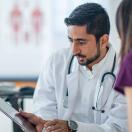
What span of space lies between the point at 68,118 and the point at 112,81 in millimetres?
302

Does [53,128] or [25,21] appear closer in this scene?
[53,128]

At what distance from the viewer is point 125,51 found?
1.43 m

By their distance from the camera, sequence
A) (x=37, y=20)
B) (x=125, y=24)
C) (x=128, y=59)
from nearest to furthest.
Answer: (x=128, y=59) < (x=125, y=24) < (x=37, y=20)

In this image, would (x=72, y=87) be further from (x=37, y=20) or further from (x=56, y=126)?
(x=37, y=20)

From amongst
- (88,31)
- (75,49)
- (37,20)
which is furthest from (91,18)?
(37,20)

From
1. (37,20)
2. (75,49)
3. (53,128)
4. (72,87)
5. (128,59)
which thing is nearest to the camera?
(128,59)

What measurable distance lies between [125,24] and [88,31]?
725 mm

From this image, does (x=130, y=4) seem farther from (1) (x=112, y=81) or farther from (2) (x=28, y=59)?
(2) (x=28, y=59)

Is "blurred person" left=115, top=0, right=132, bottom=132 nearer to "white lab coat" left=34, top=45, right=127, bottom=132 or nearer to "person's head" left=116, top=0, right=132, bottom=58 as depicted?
"person's head" left=116, top=0, right=132, bottom=58

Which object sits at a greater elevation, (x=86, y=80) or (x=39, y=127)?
(x=86, y=80)

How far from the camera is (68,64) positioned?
231 cm

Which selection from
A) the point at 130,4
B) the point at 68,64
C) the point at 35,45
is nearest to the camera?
the point at 130,4

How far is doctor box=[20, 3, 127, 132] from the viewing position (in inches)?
85.0

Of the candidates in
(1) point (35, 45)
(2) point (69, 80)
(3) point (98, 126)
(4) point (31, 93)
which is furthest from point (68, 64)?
(1) point (35, 45)
